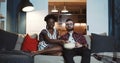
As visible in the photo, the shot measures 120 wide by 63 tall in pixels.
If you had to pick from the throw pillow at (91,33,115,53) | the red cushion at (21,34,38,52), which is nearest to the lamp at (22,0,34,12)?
the red cushion at (21,34,38,52)

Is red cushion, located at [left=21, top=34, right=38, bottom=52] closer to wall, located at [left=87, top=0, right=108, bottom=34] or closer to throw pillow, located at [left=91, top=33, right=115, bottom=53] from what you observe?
throw pillow, located at [left=91, top=33, right=115, bottom=53]

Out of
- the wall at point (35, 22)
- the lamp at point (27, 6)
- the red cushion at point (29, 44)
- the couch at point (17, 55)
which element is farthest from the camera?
the wall at point (35, 22)

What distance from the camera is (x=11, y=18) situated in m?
6.25

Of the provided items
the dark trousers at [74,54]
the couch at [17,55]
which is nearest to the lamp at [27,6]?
the couch at [17,55]

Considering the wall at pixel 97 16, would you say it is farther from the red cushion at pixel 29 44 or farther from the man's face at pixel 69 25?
the red cushion at pixel 29 44

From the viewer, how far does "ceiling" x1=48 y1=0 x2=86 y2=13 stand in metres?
9.69

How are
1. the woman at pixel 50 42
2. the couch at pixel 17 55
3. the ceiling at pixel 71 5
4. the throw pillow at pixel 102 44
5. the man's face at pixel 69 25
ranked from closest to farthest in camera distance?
the couch at pixel 17 55
the woman at pixel 50 42
the man's face at pixel 69 25
the throw pillow at pixel 102 44
the ceiling at pixel 71 5

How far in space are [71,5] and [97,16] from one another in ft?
11.5

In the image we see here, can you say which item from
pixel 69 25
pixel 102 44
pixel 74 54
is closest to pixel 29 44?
pixel 69 25

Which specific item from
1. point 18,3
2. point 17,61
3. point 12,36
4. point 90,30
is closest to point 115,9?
point 90,30

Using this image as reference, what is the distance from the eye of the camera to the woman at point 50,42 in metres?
4.03

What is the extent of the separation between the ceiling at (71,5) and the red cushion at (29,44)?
196 inches

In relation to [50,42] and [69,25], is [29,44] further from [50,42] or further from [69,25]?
[69,25]

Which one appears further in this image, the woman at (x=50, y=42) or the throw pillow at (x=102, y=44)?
the throw pillow at (x=102, y=44)
